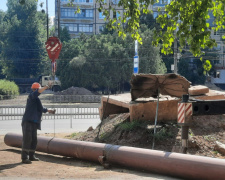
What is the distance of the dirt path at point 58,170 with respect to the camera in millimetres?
9469

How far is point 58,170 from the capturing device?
34.5ft

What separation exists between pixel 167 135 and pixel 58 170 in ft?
11.4

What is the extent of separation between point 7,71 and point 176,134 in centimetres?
6864

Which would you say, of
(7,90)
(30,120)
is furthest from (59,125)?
(7,90)

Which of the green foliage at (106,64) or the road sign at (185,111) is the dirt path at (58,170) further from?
the green foliage at (106,64)

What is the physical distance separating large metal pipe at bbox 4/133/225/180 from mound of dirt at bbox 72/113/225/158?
1520 millimetres

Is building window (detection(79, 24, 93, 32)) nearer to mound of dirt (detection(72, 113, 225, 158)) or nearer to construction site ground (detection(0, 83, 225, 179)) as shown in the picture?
construction site ground (detection(0, 83, 225, 179))

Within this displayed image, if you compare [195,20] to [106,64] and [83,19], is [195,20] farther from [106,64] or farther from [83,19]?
[83,19]

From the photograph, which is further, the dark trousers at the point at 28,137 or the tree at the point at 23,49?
the tree at the point at 23,49

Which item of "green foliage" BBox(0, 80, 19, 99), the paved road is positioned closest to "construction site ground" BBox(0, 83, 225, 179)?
the paved road

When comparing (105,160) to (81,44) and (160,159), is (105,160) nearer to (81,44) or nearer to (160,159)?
(160,159)

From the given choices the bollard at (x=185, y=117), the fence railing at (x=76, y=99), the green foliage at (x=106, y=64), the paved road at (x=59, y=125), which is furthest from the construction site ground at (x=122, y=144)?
the green foliage at (x=106, y=64)

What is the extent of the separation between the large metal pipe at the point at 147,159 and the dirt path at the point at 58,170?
0.18 m

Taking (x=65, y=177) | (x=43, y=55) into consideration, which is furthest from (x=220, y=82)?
(x=65, y=177)
